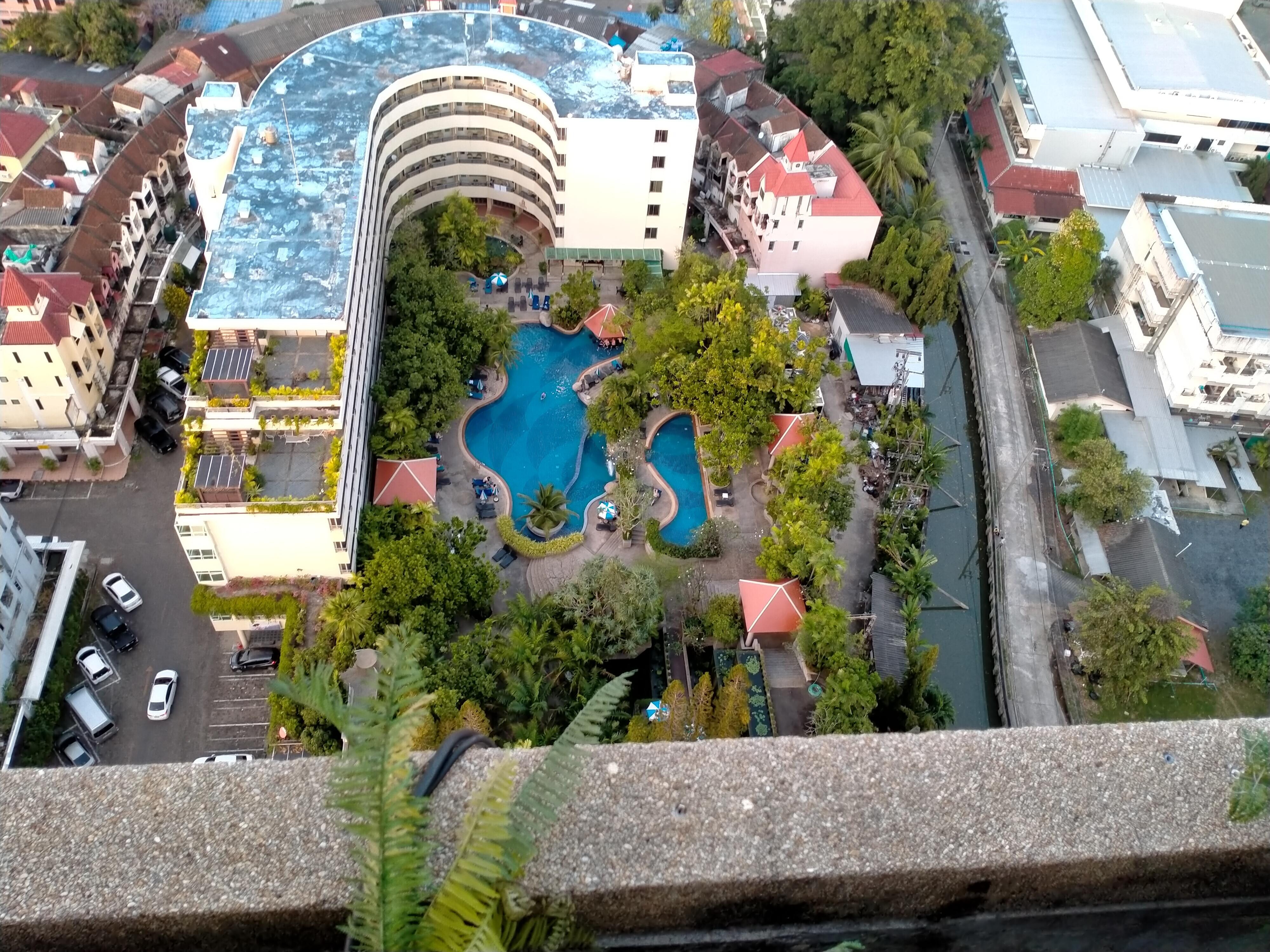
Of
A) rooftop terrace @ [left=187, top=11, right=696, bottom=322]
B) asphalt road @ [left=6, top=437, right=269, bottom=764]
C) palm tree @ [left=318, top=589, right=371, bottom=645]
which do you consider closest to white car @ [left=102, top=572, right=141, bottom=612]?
asphalt road @ [left=6, top=437, right=269, bottom=764]

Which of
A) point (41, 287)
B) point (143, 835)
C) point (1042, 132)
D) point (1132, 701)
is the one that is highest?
point (1042, 132)

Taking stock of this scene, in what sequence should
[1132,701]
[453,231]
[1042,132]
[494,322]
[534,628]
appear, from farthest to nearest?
[1042,132] < [453,231] < [494,322] < [1132,701] < [534,628]

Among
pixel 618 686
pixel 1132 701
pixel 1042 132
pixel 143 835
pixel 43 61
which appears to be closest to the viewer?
pixel 618 686

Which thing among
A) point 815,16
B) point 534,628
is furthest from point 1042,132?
point 534,628

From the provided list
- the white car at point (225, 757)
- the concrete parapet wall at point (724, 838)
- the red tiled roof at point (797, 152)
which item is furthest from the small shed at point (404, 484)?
the red tiled roof at point (797, 152)

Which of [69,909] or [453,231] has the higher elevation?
[453,231]

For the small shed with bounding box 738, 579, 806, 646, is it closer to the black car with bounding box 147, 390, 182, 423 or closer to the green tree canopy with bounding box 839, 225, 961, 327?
the green tree canopy with bounding box 839, 225, 961, 327

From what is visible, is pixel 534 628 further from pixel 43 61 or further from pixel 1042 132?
pixel 43 61
